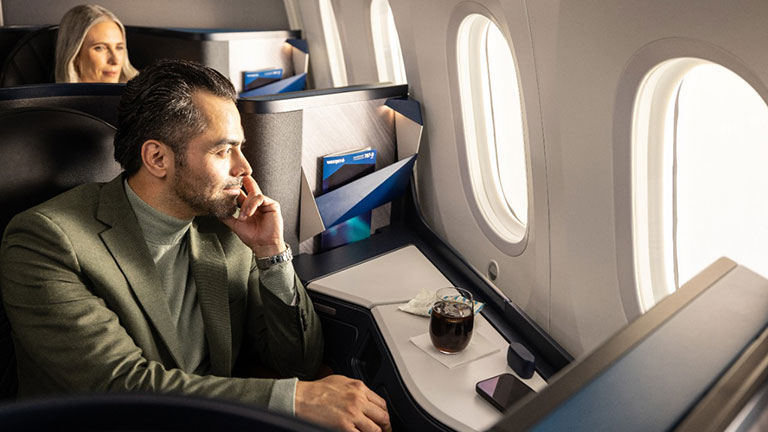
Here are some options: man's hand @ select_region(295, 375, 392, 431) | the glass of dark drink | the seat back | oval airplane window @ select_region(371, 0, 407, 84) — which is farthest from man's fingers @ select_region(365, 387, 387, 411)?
oval airplane window @ select_region(371, 0, 407, 84)

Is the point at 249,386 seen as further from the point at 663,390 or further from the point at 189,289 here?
the point at 663,390

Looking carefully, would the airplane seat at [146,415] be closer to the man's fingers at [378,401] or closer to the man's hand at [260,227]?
the man's fingers at [378,401]

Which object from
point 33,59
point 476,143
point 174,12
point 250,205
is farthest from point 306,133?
point 174,12

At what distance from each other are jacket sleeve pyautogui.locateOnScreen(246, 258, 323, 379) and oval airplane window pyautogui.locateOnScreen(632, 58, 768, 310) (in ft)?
3.02

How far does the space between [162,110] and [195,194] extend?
0.75 ft

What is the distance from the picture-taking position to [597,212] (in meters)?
1.57

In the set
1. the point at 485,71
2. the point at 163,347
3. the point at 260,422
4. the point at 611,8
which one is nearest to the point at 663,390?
the point at 260,422

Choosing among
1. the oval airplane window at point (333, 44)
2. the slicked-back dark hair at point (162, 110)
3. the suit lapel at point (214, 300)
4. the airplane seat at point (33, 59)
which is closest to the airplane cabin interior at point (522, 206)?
the slicked-back dark hair at point (162, 110)

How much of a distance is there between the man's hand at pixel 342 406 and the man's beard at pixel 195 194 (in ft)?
1.71

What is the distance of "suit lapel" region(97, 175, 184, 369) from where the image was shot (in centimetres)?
148

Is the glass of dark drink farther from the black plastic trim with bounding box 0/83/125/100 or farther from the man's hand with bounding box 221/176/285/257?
the black plastic trim with bounding box 0/83/125/100

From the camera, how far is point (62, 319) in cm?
133

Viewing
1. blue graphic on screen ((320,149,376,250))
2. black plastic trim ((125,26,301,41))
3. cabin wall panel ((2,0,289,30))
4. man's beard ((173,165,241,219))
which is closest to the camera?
man's beard ((173,165,241,219))

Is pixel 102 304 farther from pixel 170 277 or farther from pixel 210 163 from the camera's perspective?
pixel 210 163
